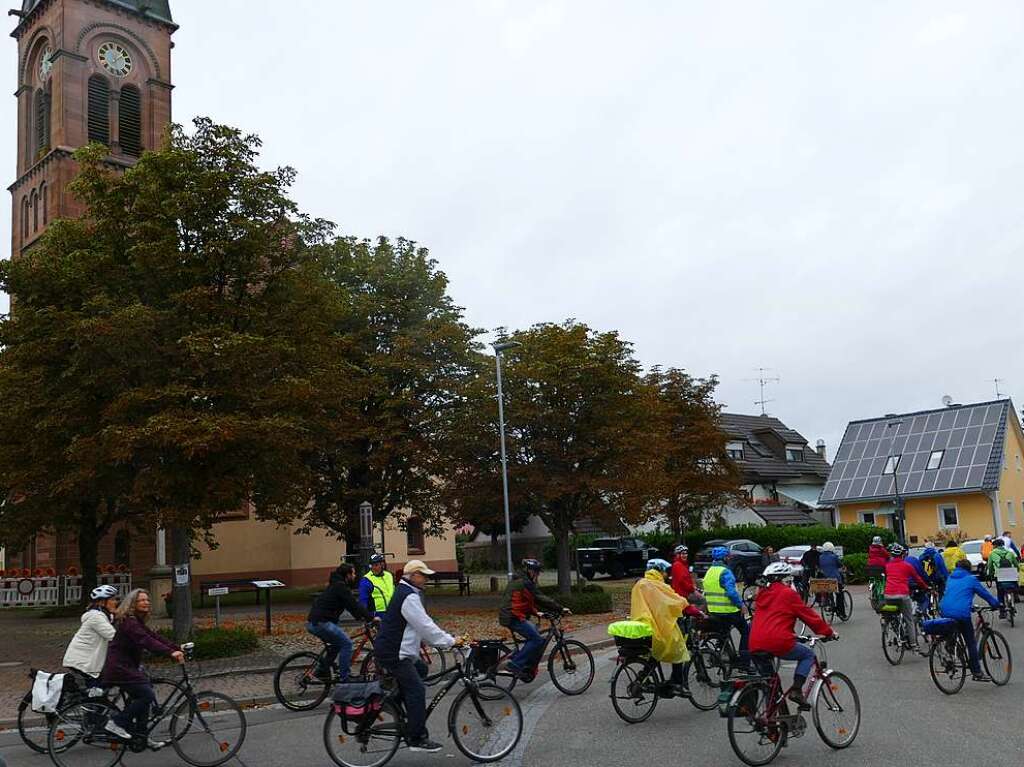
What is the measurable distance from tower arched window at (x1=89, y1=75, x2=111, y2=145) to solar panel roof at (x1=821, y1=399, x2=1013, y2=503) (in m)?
40.8

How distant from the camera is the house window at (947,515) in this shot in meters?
47.4

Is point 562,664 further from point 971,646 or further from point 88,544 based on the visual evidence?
point 88,544

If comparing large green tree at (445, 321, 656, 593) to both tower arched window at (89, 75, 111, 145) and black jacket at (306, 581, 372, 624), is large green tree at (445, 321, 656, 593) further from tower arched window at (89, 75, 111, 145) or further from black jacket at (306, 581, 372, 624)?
tower arched window at (89, 75, 111, 145)

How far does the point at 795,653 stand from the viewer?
27.2ft

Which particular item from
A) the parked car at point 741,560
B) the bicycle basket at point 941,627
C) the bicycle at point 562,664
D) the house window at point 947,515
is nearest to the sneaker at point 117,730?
the bicycle at point 562,664

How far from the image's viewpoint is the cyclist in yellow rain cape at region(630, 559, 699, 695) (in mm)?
9898

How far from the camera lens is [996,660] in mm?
11602

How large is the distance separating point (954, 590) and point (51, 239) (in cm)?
1549

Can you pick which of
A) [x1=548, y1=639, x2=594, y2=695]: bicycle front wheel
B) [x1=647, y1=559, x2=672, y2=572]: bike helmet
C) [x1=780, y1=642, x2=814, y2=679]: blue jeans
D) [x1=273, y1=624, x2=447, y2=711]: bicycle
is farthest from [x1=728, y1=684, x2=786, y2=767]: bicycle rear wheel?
[x1=273, y1=624, x2=447, y2=711]: bicycle

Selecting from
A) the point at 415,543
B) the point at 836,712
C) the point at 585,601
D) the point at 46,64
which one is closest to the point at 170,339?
the point at 836,712

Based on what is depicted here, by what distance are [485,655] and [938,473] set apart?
43069mm

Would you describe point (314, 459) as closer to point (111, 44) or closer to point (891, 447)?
point (111, 44)

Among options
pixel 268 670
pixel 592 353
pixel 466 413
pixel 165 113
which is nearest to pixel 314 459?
pixel 466 413

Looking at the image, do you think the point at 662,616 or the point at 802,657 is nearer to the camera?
the point at 802,657
